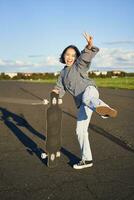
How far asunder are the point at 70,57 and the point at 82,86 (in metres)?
0.51

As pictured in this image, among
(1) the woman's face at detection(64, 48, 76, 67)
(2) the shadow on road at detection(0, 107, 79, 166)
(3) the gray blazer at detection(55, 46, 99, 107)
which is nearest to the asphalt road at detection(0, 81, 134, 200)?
(2) the shadow on road at detection(0, 107, 79, 166)

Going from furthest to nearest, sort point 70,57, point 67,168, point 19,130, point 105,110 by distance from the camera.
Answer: point 19,130, point 67,168, point 70,57, point 105,110

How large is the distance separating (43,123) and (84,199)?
7067 millimetres

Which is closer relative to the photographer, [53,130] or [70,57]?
[70,57]

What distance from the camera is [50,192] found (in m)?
5.00

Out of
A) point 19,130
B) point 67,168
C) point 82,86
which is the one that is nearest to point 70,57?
point 82,86

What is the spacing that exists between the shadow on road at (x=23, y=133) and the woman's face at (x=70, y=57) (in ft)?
5.62

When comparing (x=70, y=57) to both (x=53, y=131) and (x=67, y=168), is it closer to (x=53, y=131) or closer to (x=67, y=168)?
(x=53, y=131)

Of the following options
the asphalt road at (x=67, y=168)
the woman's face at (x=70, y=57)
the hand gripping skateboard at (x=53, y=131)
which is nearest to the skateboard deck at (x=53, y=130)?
the hand gripping skateboard at (x=53, y=131)

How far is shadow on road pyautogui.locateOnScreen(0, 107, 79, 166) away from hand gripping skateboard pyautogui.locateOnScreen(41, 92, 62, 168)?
14.9 inches

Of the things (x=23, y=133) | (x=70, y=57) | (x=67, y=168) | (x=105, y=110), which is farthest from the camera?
(x=23, y=133)

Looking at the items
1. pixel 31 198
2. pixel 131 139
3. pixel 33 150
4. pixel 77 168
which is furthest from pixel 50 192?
pixel 131 139

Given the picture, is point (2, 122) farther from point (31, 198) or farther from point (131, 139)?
point (31, 198)

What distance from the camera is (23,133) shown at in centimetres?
981
